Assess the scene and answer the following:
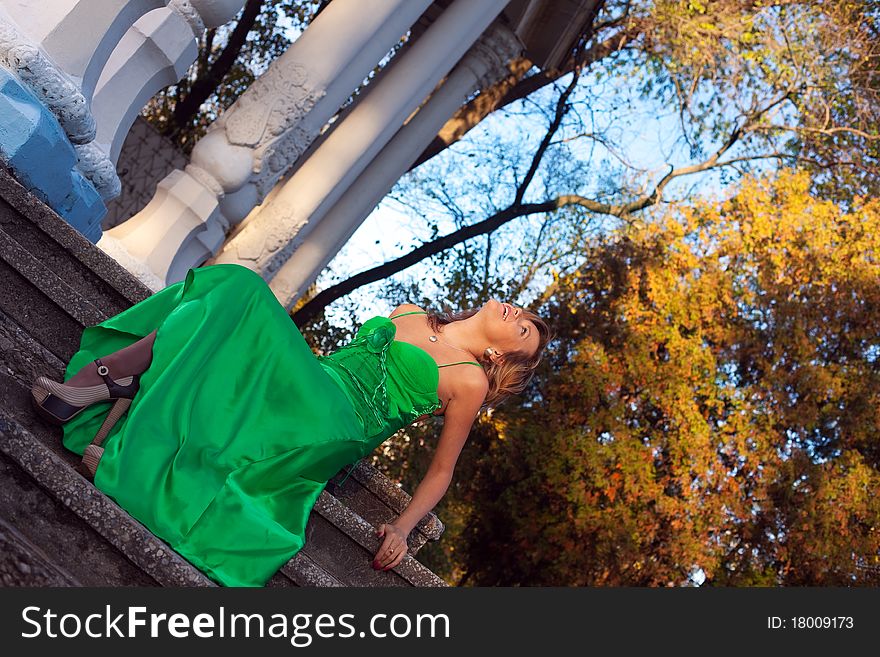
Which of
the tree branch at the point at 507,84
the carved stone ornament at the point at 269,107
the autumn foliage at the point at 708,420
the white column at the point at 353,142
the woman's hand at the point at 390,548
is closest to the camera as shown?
the woman's hand at the point at 390,548

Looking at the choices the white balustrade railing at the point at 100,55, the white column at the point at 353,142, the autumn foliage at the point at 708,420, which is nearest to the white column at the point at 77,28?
the white balustrade railing at the point at 100,55

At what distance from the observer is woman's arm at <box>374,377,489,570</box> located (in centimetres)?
336

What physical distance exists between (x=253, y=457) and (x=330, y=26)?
4.97m

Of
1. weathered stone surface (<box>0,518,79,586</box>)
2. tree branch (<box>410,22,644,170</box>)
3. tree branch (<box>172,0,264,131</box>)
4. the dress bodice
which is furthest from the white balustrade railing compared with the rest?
tree branch (<box>410,22,644,170</box>)

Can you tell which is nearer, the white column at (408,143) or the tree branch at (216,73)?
the white column at (408,143)

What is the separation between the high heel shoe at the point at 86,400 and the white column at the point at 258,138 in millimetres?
3803

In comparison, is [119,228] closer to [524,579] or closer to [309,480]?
[309,480]

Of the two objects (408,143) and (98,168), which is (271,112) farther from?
(408,143)

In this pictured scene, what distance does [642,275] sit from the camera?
12453mm

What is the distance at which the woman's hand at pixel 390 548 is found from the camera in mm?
3332

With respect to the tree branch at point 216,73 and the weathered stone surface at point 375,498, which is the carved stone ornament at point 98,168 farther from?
the tree branch at point 216,73

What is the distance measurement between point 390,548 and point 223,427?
0.72 meters

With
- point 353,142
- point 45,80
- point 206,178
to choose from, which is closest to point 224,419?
point 45,80

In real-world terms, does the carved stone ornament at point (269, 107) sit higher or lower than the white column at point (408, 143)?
lower
